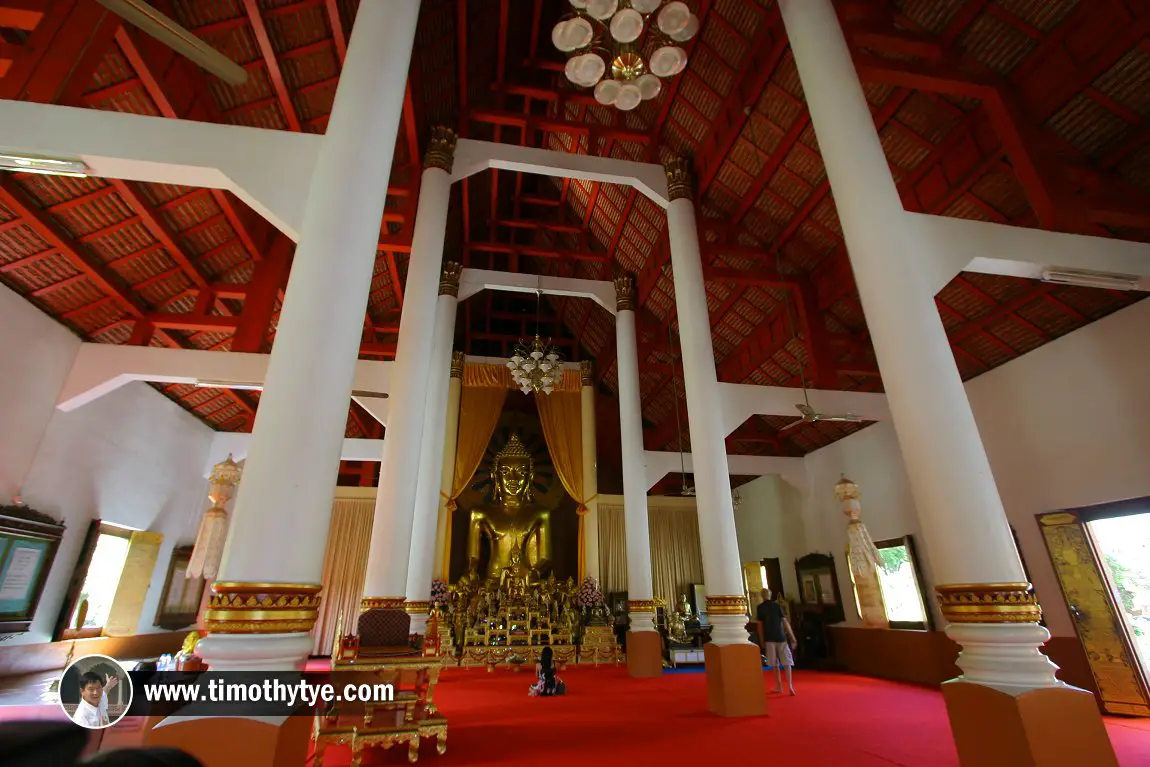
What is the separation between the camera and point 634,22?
4055 millimetres

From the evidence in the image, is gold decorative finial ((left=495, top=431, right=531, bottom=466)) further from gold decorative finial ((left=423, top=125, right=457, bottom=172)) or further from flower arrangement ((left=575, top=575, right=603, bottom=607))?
gold decorative finial ((left=423, top=125, right=457, bottom=172))

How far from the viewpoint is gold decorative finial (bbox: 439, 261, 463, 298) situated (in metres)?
9.09

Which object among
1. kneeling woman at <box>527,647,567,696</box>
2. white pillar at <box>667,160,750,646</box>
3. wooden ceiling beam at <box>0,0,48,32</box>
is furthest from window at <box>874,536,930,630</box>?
wooden ceiling beam at <box>0,0,48,32</box>

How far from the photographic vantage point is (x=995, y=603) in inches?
99.6

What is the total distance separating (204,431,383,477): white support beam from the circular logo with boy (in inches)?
315

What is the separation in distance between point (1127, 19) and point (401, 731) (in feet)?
24.9

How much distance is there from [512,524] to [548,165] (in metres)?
9.04

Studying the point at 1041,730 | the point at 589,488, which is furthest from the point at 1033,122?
the point at 589,488

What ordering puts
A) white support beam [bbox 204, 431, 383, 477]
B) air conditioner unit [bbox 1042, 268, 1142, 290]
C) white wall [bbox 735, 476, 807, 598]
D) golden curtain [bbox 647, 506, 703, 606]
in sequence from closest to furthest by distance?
air conditioner unit [bbox 1042, 268, 1142, 290]
white support beam [bbox 204, 431, 383, 477]
white wall [bbox 735, 476, 807, 598]
golden curtain [bbox 647, 506, 703, 606]

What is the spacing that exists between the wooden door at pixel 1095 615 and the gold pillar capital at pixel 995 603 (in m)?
4.54

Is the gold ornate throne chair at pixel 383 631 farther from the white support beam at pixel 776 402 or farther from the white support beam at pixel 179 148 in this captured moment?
the white support beam at pixel 776 402

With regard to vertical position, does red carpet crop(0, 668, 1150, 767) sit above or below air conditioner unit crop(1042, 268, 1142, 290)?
below

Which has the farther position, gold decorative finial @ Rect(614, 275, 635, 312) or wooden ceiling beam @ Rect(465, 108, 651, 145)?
gold decorative finial @ Rect(614, 275, 635, 312)

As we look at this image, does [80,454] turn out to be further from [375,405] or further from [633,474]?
[633,474]
